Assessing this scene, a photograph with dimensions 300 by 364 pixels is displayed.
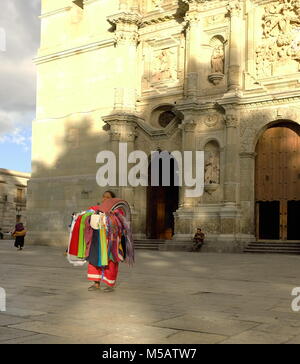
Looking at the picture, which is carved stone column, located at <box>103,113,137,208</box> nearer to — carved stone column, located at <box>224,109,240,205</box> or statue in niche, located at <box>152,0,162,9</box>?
carved stone column, located at <box>224,109,240,205</box>

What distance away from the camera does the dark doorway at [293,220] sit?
21648 millimetres

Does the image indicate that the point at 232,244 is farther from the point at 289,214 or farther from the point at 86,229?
the point at 86,229

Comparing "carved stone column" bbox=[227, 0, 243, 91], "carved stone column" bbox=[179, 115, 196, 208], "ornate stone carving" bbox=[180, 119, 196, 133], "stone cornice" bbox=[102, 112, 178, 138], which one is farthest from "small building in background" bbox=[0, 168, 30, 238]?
"carved stone column" bbox=[227, 0, 243, 91]

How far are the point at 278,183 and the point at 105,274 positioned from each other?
14.9 m

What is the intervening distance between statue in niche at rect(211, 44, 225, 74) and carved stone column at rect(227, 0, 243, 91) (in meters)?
0.81

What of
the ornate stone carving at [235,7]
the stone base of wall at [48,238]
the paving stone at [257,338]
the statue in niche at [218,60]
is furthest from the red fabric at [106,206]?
the stone base of wall at [48,238]

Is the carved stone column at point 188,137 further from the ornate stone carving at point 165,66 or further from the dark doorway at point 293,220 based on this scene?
the dark doorway at point 293,220

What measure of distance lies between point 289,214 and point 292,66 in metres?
6.13

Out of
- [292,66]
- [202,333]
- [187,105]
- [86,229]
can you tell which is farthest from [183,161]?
[202,333]

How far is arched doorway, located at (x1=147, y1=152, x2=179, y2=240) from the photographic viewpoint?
25.9m

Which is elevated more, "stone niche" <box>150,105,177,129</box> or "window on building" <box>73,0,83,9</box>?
"window on building" <box>73,0,83,9</box>

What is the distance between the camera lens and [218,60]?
23406 millimetres

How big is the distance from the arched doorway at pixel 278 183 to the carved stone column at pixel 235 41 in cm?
268

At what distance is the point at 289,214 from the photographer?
72.0ft
